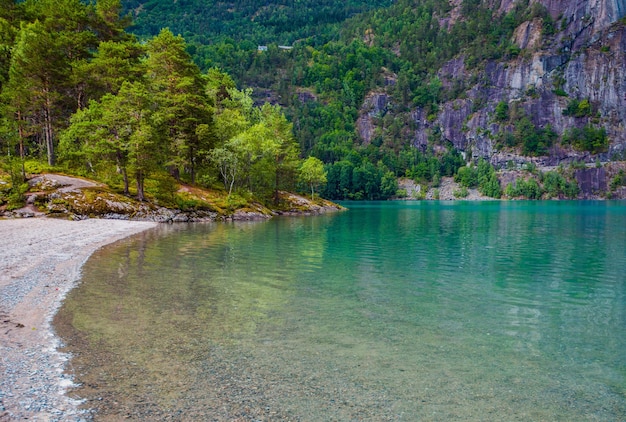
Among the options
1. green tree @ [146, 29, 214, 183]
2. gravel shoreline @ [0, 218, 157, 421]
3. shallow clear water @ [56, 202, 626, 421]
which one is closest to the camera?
gravel shoreline @ [0, 218, 157, 421]

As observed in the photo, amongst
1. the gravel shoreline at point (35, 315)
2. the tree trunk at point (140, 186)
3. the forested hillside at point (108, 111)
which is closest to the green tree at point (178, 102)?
the forested hillside at point (108, 111)

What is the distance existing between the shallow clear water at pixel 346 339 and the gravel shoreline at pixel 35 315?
1.97 feet

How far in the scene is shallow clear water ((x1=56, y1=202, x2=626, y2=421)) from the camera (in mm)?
8891

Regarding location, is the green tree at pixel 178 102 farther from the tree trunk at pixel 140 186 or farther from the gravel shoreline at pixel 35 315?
the gravel shoreline at pixel 35 315

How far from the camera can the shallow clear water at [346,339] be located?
8.89 m

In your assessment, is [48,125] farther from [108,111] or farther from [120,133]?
[120,133]

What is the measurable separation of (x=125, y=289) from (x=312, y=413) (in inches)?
497

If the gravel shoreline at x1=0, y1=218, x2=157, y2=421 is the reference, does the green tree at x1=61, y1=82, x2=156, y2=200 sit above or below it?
above

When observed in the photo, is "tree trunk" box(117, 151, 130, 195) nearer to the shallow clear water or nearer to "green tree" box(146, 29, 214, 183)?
"green tree" box(146, 29, 214, 183)

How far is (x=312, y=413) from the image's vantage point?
8.45m

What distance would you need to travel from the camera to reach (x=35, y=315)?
13.7 metres

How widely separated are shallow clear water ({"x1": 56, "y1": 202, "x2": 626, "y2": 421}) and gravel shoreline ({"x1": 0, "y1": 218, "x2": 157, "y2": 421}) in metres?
0.60

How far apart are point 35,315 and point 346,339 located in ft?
31.8

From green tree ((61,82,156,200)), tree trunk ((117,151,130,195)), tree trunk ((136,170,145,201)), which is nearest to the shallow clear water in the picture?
green tree ((61,82,156,200))
